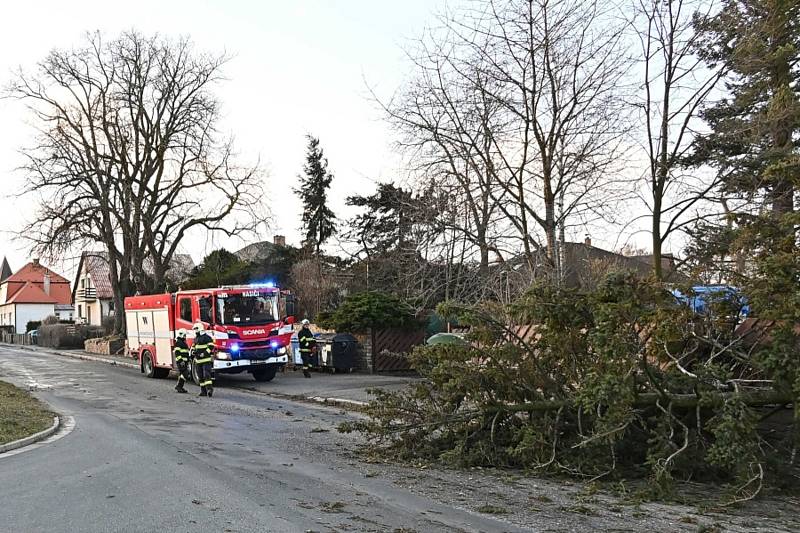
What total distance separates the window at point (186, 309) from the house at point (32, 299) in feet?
252

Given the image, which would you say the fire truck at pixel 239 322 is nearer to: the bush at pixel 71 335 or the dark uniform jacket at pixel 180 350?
the dark uniform jacket at pixel 180 350

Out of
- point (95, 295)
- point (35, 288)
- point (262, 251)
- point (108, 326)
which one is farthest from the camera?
point (35, 288)

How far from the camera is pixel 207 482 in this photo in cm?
814

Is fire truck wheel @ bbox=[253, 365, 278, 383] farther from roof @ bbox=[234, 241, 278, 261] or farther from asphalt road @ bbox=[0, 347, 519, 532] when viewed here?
roof @ bbox=[234, 241, 278, 261]

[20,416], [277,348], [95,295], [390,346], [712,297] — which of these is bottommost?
[20,416]

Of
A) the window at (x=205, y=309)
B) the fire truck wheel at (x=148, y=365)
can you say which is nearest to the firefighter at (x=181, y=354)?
the window at (x=205, y=309)

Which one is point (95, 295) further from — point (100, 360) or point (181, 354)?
point (181, 354)

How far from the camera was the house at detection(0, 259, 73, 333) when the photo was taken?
94.5 metres

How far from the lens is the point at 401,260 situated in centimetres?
1838

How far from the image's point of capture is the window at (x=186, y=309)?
72.2ft

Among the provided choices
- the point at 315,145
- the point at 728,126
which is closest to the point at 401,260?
the point at 728,126

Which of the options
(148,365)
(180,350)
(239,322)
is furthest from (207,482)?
(148,365)

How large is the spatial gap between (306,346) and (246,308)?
294 cm

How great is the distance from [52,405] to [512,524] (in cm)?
1355
